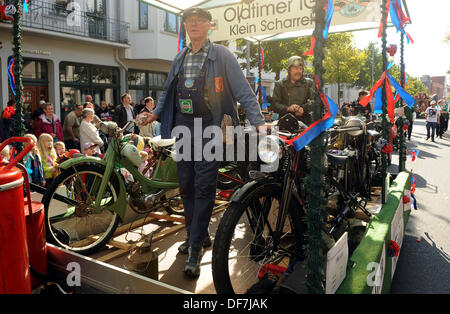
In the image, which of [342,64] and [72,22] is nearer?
[72,22]

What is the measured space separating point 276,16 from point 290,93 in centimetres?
111

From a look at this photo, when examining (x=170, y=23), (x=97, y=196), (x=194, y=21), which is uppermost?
(x=170, y=23)

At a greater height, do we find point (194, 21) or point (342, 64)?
point (342, 64)

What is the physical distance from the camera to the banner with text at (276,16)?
17.2 ft

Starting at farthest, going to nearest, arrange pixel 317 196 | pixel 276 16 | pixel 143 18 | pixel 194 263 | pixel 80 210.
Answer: pixel 143 18
pixel 276 16
pixel 80 210
pixel 194 263
pixel 317 196

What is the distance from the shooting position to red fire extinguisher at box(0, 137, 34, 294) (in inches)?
77.2

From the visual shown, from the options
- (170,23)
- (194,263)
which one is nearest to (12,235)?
(194,263)

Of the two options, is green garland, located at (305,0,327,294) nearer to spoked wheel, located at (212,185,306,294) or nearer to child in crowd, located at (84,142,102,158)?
spoked wheel, located at (212,185,306,294)

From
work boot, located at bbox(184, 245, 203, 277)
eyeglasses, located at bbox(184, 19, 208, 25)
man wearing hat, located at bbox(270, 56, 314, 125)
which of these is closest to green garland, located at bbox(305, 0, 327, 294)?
work boot, located at bbox(184, 245, 203, 277)

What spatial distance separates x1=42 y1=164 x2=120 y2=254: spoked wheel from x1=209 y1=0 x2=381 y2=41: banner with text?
125 inches

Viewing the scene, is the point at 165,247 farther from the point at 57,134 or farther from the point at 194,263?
the point at 57,134

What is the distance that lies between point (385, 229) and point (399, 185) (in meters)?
1.70

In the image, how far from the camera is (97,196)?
11.5 ft

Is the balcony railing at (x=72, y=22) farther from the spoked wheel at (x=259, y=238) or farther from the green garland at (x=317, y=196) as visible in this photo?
the green garland at (x=317, y=196)
